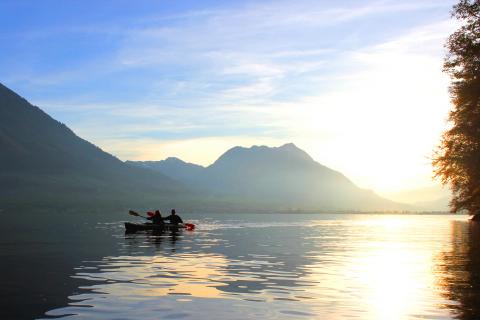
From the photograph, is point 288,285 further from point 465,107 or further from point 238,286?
point 465,107

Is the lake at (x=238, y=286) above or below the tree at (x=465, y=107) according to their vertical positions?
below

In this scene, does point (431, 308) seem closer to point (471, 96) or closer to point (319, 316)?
point (319, 316)

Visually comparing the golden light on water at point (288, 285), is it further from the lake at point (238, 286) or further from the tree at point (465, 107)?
the tree at point (465, 107)

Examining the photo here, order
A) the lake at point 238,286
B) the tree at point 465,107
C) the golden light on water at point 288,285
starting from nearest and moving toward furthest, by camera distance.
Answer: the lake at point 238,286
the golden light on water at point 288,285
the tree at point 465,107

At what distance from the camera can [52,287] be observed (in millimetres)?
24297

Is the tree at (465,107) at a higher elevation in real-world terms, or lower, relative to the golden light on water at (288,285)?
higher

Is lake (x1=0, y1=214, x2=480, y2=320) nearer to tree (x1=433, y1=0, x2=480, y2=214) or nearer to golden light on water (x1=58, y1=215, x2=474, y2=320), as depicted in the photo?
golden light on water (x1=58, y1=215, x2=474, y2=320)

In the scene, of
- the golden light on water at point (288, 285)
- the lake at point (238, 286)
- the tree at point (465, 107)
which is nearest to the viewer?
the lake at point (238, 286)

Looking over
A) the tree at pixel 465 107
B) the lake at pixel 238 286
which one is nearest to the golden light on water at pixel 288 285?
the lake at pixel 238 286

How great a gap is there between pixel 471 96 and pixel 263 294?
41.7 m

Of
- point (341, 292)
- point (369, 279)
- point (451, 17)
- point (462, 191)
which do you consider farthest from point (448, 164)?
point (341, 292)

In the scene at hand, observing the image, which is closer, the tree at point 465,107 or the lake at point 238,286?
the lake at point 238,286

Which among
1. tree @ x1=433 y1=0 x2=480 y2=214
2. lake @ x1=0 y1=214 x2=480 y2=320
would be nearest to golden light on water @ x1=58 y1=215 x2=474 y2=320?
lake @ x1=0 y1=214 x2=480 y2=320

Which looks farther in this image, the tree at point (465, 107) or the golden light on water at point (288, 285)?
the tree at point (465, 107)
